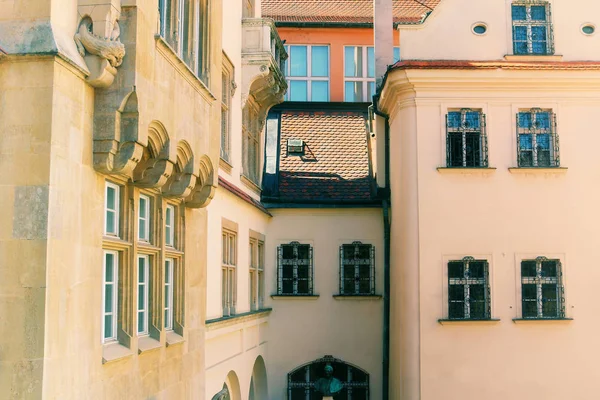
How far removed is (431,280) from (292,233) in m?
4.59

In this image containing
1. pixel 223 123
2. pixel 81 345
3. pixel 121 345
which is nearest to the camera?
pixel 81 345

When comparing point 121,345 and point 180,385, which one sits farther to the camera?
point 180,385

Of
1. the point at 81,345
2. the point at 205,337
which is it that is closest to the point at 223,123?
the point at 205,337

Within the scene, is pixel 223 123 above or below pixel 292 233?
above

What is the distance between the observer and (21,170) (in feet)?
25.9

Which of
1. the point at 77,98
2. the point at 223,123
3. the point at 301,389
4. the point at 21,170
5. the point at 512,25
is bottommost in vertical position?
the point at 301,389

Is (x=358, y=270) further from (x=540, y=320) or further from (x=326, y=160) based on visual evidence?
Result: (x=540, y=320)

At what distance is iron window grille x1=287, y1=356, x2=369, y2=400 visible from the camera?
2128cm

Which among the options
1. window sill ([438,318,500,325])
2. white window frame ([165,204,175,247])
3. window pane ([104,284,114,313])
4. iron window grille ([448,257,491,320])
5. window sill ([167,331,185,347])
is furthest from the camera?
iron window grille ([448,257,491,320])

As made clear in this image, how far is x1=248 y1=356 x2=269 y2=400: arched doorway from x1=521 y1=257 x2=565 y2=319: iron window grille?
20.4 feet

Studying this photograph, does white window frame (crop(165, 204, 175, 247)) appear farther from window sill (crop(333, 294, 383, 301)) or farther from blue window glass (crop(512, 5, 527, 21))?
blue window glass (crop(512, 5, 527, 21))

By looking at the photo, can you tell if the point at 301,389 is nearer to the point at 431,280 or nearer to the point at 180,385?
the point at 431,280

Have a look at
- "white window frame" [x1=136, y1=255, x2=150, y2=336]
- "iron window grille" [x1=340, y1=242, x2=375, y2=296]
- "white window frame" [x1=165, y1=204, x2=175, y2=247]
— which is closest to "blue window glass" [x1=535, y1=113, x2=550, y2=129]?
"iron window grille" [x1=340, y1=242, x2=375, y2=296]

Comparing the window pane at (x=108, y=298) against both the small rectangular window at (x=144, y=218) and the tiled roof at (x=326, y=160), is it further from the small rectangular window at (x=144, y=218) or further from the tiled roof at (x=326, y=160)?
the tiled roof at (x=326, y=160)
